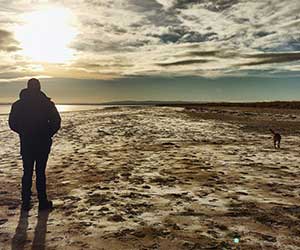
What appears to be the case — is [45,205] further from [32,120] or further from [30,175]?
[32,120]

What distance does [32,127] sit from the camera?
7578mm

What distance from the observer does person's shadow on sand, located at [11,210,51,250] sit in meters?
5.74

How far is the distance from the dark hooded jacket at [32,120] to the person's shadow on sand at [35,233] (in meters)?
1.39

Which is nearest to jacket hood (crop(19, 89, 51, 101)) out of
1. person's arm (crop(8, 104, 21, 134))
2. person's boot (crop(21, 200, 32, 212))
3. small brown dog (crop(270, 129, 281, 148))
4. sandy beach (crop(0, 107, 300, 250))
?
person's arm (crop(8, 104, 21, 134))

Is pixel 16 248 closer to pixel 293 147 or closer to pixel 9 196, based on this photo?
pixel 9 196

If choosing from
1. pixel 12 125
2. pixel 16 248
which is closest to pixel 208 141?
pixel 12 125

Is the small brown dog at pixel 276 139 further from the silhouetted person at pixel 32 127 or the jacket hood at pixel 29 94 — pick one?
the jacket hood at pixel 29 94

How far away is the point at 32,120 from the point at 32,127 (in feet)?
0.49

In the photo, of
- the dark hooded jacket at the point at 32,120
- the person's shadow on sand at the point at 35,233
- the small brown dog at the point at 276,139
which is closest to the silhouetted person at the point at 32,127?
the dark hooded jacket at the point at 32,120

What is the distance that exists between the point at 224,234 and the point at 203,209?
137cm

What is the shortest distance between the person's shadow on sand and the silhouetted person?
1.69 feet

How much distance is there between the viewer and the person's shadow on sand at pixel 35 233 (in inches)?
226

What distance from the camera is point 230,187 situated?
9.39 meters

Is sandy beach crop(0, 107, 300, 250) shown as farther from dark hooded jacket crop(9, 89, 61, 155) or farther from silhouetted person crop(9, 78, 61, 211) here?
dark hooded jacket crop(9, 89, 61, 155)
